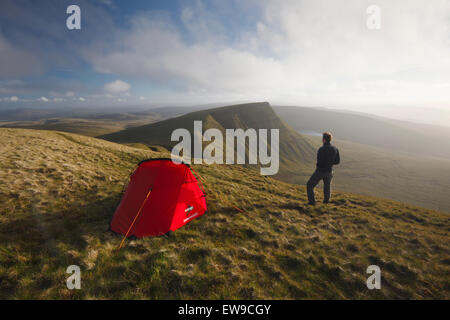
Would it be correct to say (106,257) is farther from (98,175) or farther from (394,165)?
(394,165)

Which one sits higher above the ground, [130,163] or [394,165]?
[130,163]

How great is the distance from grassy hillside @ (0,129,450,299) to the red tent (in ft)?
1.70

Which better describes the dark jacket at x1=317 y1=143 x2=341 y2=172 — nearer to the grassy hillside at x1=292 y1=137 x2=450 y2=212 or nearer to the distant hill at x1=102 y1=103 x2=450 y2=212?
the distant hill at x1=102 y1=103 x2=450 y2=212

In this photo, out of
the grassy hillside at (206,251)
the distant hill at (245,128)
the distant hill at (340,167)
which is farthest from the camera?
the distant hill at (245,128)

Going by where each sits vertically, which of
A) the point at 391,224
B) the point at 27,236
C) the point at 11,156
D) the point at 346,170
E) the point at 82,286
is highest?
the point at 11,156

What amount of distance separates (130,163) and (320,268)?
1705 cm

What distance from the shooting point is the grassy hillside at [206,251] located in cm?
500

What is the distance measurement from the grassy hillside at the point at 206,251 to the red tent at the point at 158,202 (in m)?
0.52

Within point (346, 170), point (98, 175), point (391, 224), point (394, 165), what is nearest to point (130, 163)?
point (98, 175)

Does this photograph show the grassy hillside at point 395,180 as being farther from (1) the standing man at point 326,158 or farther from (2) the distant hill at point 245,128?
(1) the standing man at point 326,158

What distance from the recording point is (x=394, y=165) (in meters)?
106

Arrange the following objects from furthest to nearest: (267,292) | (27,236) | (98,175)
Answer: (98,175), (27,236), (267,292)

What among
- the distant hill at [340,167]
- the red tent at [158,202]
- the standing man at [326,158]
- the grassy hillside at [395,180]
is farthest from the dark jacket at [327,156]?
the grassy hillside at [395,180]

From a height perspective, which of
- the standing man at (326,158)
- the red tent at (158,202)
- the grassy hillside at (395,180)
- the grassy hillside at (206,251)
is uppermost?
the standing man at (326,158)
